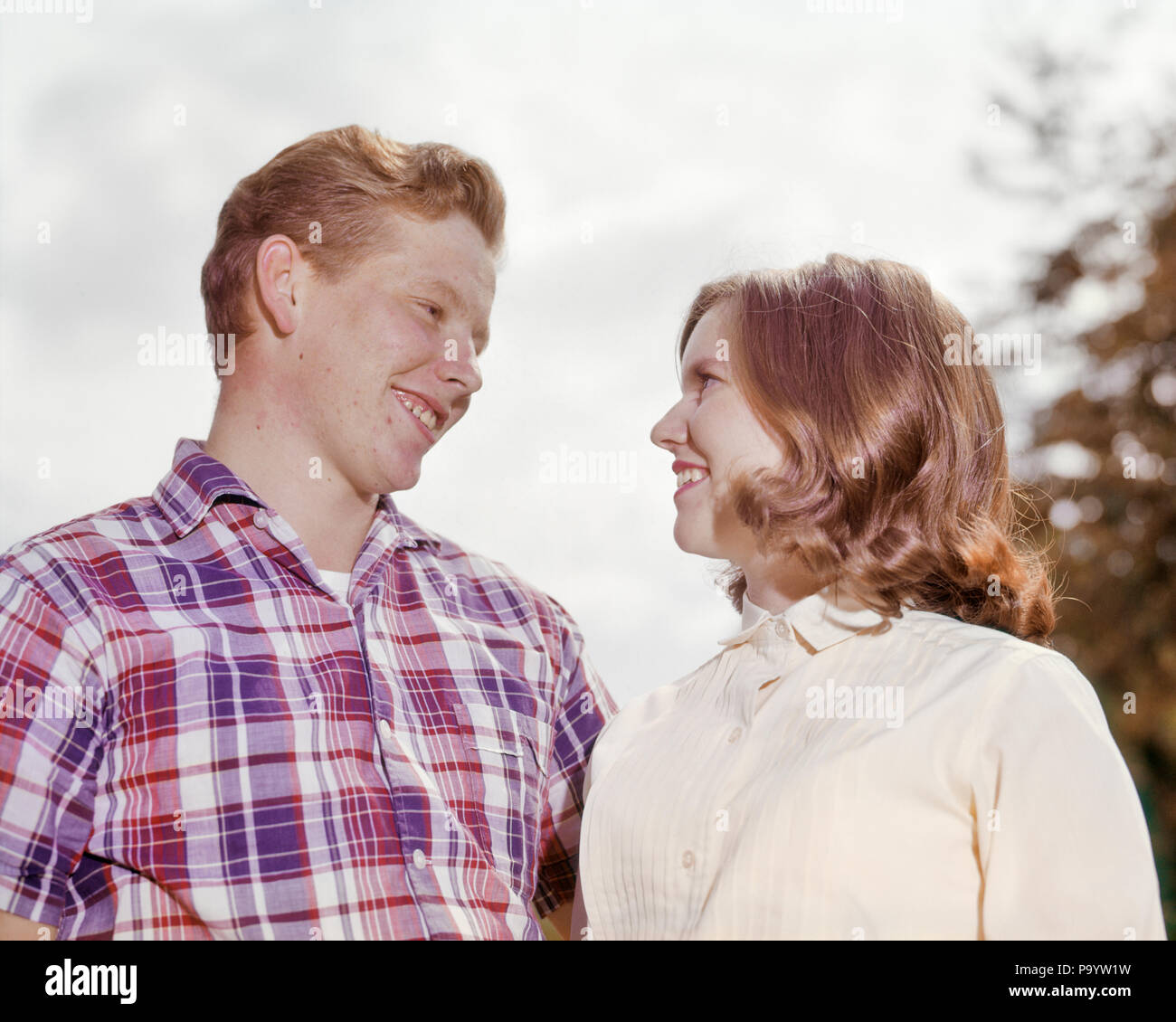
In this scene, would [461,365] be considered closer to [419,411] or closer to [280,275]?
[419,411]

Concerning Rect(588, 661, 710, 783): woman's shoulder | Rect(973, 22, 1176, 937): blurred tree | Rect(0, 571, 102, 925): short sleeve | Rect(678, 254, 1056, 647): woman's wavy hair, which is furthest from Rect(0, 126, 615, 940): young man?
Rect(973, 22, 1176, 937): blurred tree

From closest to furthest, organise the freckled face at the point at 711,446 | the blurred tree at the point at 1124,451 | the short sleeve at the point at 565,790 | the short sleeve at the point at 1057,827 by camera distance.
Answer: the short sleeve at the point at 1057,827, the freckled face at the point at 711,446, the short sleeve at the point at 565,790, the blurred tree at the point at 1124,451

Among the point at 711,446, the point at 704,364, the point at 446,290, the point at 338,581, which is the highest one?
the point at 446,290

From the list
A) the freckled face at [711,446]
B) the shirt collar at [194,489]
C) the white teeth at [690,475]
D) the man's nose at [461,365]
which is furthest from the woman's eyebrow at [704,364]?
the shirt collar at [194,489]

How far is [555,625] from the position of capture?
2.40m

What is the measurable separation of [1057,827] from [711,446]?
2.44 ft

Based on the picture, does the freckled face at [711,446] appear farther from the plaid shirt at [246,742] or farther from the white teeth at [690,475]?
the plaid shirt at [246,742]

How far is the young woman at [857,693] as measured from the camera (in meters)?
1.43

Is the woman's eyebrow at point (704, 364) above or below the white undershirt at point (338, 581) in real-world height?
above

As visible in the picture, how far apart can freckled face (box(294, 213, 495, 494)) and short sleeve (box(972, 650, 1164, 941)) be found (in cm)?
122

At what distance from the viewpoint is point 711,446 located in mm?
1850

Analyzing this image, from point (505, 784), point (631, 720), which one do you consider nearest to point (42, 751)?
point (505, 784)
